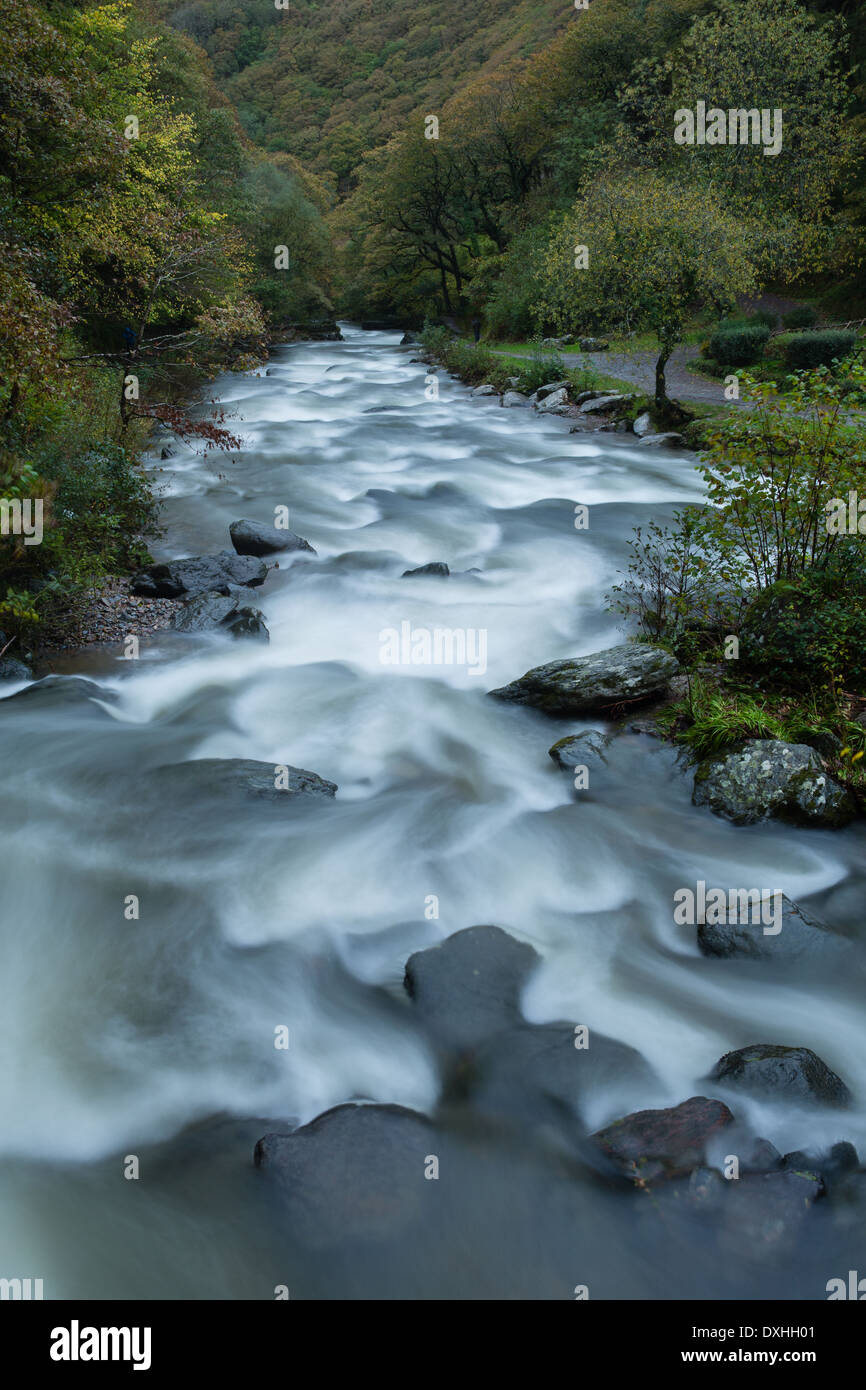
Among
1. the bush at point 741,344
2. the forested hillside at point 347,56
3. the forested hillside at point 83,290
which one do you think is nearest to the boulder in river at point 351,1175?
the forested hillside at point 83,290

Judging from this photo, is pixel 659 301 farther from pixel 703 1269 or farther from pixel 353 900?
pixel 703 1269

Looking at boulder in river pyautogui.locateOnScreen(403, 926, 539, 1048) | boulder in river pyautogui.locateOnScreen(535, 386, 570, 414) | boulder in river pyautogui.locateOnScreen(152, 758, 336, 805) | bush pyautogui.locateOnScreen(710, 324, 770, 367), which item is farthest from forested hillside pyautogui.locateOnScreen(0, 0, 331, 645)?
bush pyautogui.locateOnScreen(710, 324, 770, 367)

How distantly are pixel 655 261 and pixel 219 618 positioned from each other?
13024 mm

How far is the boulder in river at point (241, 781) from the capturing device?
7312 millimetres

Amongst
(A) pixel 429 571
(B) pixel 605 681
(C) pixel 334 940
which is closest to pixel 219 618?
(A) pixel 429 571

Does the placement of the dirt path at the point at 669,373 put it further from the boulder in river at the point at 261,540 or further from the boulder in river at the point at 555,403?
the boulder in river at the point at 261,540

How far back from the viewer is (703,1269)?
3898mm

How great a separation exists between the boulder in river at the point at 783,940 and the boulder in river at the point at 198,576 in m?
8.24

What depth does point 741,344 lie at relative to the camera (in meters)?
23.3

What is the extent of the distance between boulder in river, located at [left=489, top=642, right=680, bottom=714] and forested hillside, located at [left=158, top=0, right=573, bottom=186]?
7855 centimetres

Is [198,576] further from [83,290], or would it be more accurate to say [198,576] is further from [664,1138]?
[83,290]

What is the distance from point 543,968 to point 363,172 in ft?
206

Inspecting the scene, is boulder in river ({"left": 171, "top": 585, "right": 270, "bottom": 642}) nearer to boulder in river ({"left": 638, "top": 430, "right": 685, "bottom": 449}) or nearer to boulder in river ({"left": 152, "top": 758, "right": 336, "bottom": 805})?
boulder in river ({"left": 152, "top": 758, "right": 336, "bottom": 805})

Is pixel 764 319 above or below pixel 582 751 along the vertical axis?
above
